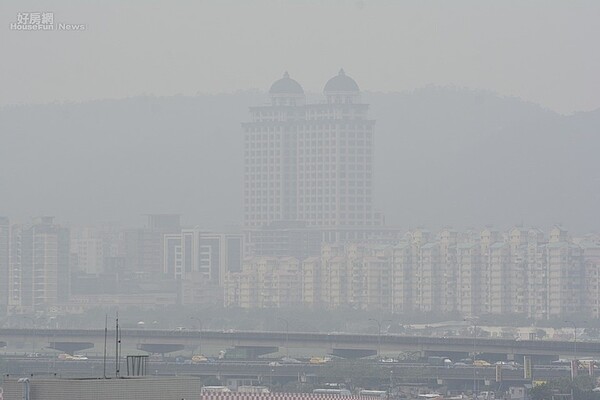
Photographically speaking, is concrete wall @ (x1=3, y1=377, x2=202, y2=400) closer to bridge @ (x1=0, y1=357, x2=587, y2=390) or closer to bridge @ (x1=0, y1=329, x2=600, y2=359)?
bridge @ (x1=0, y1=357, x2=587, y2=390)

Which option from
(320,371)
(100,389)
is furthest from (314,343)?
(100,389)

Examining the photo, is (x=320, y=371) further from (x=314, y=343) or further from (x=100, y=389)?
(x=100, y=389)

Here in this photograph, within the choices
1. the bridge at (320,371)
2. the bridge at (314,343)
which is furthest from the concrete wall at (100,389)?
the bridge at (314,343)

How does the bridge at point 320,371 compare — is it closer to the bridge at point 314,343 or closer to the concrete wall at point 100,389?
the bridge at point 314,343

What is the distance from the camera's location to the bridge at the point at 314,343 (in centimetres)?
11912

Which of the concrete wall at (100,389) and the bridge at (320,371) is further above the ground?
the concrete wall at (100,389)

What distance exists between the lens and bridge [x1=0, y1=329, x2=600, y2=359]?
391 ft

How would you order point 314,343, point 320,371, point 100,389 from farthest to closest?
point 314,343
point 320,371
point 100,389

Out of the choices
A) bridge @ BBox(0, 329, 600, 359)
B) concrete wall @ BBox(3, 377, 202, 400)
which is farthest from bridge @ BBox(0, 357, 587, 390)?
concrete wall @ BBox(3, 377, 202, 400)

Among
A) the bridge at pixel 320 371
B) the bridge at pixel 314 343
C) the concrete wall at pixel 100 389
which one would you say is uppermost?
the concrete wall at pixel 100 389

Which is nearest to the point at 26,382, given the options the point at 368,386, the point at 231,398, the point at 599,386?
the point at 231,398

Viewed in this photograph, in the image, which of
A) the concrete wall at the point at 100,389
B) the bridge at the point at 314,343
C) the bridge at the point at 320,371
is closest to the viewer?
the concrete wall at the point at 100,389

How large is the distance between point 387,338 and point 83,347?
19.8 m

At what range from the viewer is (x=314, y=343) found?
426ft
